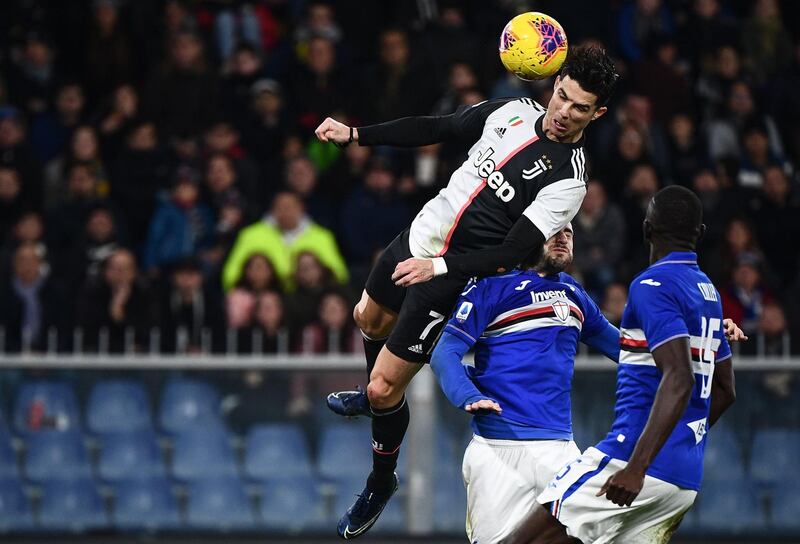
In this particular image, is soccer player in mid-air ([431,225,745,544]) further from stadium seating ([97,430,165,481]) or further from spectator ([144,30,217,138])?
spectator ([144,30,217,138])

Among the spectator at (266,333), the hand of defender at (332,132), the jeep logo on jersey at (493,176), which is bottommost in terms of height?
the spectator at (266,333)

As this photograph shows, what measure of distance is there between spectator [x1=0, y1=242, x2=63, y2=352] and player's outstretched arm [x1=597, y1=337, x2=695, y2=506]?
5.79 meters

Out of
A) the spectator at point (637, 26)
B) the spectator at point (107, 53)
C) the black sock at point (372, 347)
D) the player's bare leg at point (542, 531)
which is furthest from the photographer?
the spectator at point (637, 26)

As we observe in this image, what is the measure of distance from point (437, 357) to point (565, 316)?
0.68m

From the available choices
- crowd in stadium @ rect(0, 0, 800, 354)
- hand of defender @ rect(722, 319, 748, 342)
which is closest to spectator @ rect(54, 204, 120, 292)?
crowd in stadium @ rect(0, 0, 800, 354)

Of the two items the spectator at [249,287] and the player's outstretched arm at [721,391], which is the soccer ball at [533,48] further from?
the spectator at [249,287]

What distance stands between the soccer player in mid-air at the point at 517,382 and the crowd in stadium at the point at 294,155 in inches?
137

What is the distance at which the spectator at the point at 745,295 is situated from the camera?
10234mm

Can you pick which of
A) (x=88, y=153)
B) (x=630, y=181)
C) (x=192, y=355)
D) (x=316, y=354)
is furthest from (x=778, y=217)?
(x=88, y=153)

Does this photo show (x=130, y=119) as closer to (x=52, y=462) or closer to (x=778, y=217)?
(x=52, y=462)

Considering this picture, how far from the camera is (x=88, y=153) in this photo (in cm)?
1172

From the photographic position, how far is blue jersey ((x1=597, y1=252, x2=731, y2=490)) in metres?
5.46

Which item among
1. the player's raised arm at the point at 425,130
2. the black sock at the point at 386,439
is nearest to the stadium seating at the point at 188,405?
the black sock at the point at 386,439

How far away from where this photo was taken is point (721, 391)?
5.80m
